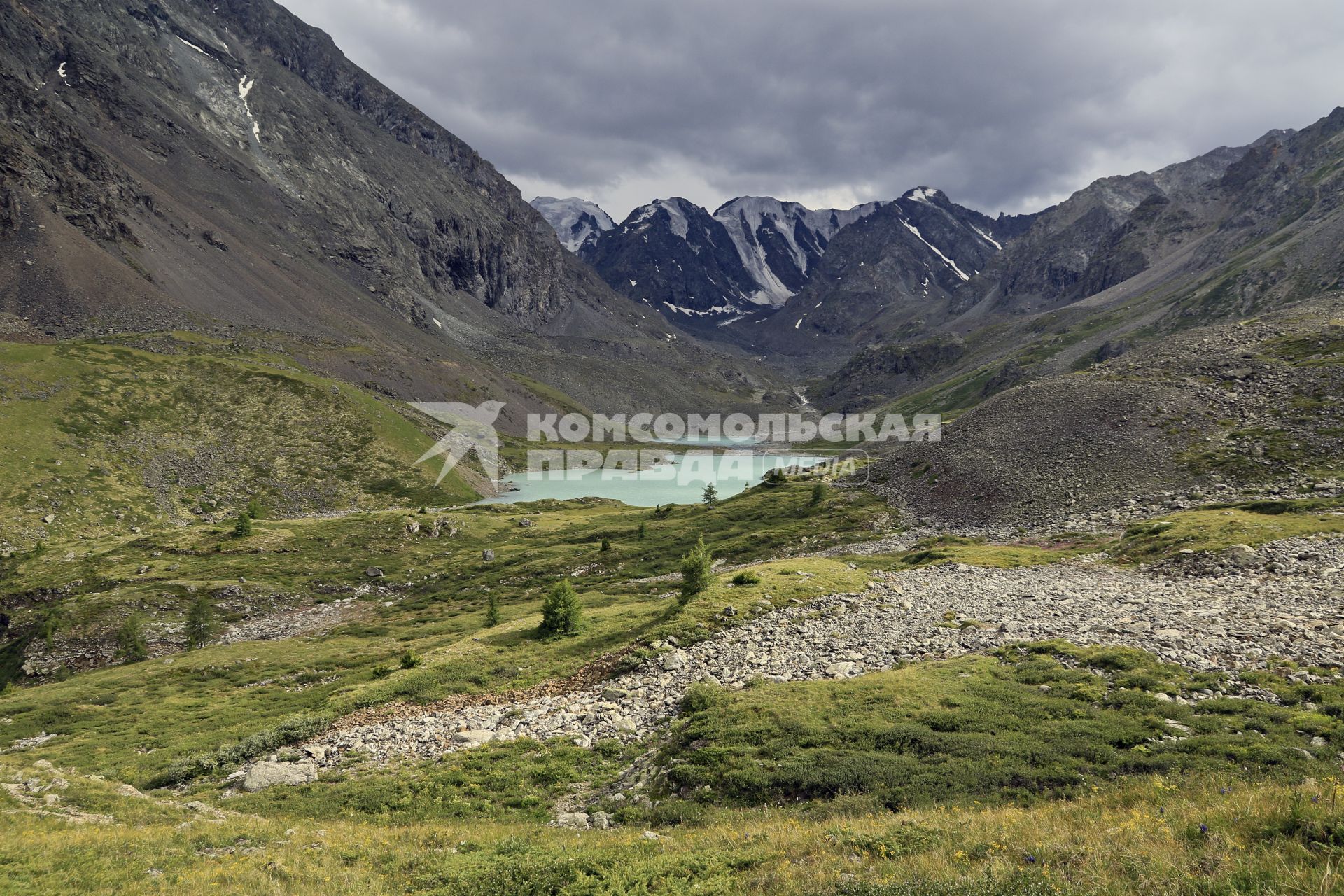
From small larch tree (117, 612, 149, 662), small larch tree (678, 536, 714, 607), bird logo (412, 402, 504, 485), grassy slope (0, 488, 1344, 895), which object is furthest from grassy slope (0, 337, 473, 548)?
small larch tree (678, 536, 714, 607)

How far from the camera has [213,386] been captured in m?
111

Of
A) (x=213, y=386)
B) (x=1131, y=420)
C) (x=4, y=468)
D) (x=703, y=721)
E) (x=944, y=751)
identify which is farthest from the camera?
(x=213, y=386)

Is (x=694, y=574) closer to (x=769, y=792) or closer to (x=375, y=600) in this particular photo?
(x=769, y=792)

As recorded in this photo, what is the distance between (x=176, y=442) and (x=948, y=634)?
378 ft

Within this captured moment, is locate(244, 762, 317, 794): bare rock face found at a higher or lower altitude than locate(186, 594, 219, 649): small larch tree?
higher

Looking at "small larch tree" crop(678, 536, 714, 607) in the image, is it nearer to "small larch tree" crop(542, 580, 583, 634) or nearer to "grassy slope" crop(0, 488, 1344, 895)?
"grassy slope" crop(0, 488, 1344, 895)

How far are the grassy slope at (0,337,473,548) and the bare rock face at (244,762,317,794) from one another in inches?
2838

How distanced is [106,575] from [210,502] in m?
40.4

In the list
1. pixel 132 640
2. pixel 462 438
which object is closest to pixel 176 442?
pixel 132 640

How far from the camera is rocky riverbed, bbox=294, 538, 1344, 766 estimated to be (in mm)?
22109

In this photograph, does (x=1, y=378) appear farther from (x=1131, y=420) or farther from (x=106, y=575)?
(x=1131, y=420)

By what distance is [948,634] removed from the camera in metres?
27.5

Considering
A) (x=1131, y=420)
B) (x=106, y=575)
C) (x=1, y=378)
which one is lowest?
(x=106, y=575)

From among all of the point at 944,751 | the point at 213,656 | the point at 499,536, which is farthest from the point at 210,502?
the point at 944,751
